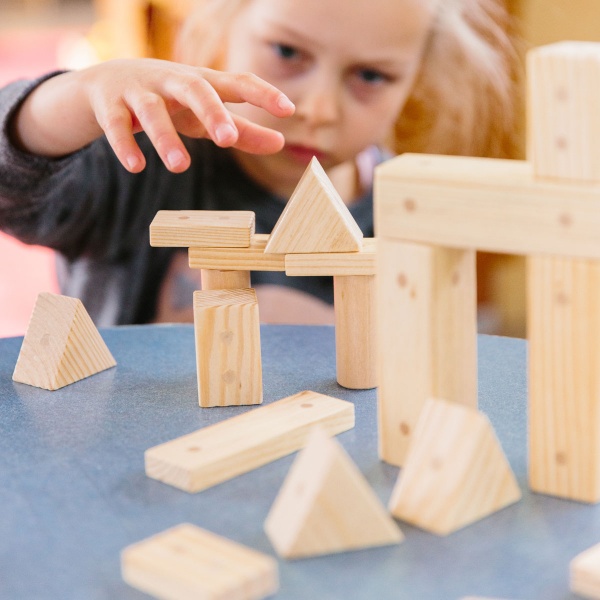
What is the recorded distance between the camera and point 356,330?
832 millimetres

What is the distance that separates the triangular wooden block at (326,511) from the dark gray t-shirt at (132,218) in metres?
1.00

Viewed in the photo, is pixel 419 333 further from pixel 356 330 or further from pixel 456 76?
pixel 456 76

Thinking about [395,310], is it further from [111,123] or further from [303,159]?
[303,159]

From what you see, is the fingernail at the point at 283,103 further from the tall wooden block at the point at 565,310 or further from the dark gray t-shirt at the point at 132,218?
the dark gray t-shirt at the point at 132,218

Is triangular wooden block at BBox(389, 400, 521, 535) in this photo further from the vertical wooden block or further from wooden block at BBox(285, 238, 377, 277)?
wooden block at BBox(285, 238, 377, 277)

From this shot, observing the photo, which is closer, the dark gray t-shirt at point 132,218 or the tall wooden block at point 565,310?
the tall wooden block at point 565,310

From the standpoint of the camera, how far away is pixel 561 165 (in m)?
0.57

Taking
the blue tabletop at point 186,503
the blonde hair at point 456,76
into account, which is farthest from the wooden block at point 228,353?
the blonde hair at point 456,76

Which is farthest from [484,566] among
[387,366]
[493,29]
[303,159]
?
[493,29]

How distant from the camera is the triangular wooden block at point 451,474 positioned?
1.89 feet

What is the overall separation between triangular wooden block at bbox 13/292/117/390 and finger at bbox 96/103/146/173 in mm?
135

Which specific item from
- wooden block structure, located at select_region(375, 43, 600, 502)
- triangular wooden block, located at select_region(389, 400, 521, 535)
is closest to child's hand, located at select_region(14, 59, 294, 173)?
wooden block structure, located at select_region(375, 43, 600, 502)

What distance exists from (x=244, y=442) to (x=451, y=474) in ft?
0.56

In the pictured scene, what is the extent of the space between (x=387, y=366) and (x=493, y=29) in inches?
56.9
